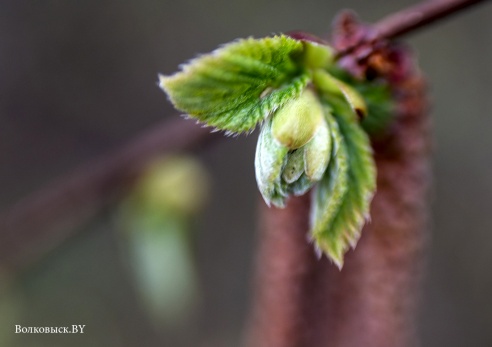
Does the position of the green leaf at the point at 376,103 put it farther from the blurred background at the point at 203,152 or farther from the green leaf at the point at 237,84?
the blurred background at the point at 203,152

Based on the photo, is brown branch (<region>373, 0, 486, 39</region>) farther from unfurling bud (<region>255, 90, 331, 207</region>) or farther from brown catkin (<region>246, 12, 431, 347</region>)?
unfurling bud (<region>255, 90, 331, 207</region>)

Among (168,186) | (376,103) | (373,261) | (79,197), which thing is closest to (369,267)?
(373,261)

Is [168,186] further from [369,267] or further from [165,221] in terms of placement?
[369,267]

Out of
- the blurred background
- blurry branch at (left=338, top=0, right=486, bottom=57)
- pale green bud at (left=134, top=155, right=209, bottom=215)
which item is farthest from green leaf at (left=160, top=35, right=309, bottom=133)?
the blurred background

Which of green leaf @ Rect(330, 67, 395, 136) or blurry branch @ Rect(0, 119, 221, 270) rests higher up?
blurry branch @ Rect(0, 119, 221, 270)

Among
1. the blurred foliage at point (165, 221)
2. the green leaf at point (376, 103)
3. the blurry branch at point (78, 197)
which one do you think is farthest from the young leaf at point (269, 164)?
the blurred foliage at point (165, 221)
